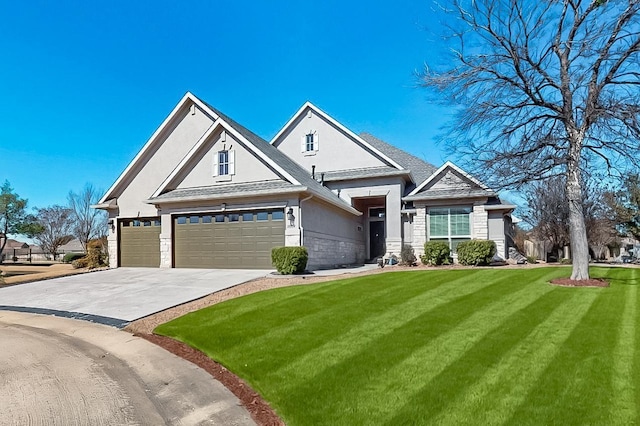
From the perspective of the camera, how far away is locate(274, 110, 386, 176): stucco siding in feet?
78.6

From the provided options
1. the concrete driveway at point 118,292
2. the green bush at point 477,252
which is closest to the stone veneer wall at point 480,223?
the green bush at point 477,252

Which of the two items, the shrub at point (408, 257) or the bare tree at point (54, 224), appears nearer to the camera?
the shrub at point (408, 257)

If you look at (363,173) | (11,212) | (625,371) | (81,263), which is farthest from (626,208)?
(11,212)

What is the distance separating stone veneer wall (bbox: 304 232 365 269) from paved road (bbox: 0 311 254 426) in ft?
32.6

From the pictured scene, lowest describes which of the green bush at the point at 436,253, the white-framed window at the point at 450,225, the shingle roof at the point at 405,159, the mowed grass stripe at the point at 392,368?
the mowed grass stripe at the point at 392,368

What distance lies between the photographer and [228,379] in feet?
18.3

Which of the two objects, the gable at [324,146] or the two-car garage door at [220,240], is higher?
the gable at [324,146]

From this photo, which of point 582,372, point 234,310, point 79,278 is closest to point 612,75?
point 582,372

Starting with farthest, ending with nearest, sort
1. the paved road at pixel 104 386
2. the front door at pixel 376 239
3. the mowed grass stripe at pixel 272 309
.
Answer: the front door at pixel 376 239 → the mowed grass stripe at pixel 272 309 → the paved road at pixel 104 386

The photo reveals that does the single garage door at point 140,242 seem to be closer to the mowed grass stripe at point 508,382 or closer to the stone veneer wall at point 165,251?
the stone veneer wall at point 165,251

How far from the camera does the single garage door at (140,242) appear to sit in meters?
20.5

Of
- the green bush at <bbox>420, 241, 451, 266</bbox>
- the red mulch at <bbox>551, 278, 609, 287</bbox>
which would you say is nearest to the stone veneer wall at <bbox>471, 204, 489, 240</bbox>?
the green bush at <bbox>420, 241, 451, 266</bbox>

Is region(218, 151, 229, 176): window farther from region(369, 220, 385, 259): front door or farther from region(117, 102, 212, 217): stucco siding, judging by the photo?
region(369, 220, 385, 259): front door

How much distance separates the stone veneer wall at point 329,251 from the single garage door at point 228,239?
1440mm
